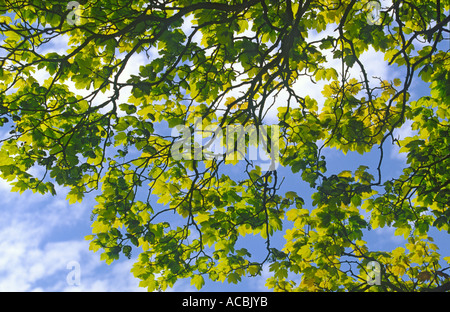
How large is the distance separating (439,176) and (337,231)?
204cm

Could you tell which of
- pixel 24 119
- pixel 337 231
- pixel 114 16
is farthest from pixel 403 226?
pixel 24 119

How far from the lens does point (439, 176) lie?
5.93 meters

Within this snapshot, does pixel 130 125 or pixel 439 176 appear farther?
pixel 439 176

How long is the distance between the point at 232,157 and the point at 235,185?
401mm

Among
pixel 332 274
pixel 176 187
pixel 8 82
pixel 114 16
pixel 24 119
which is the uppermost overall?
pixel 114 16

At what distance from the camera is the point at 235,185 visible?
568cm

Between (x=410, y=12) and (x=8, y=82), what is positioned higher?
(x=410, y=12)

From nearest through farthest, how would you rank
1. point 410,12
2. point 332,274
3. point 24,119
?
point 332,274, point 24,119, point 410,12
